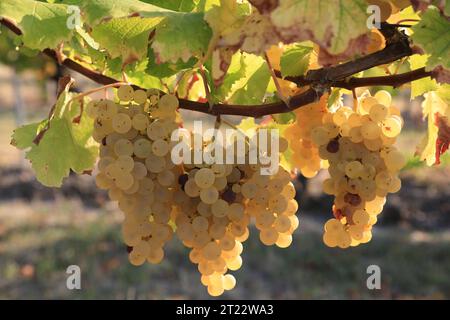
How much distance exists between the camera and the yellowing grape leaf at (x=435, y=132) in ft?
4.52

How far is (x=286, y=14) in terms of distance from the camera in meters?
0.92

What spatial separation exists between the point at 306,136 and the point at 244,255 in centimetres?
392

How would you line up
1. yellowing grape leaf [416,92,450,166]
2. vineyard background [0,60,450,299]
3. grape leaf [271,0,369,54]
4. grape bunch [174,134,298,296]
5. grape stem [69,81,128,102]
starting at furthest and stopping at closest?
vineyard background [0,60,450,299]
yellowing grape leaf [416,92,450,166]
grape stem [69,81,128,102]
grape bunch [174,134,298,296]
grape leaf [271,0,369,54]

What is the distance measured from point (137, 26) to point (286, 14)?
0.30 m

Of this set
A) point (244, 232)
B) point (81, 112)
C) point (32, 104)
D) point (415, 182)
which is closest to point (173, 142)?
point (244, 232)

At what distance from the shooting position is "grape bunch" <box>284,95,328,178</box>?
134 cm

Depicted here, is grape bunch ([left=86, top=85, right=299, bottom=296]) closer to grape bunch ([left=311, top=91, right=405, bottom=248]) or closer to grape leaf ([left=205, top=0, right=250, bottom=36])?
grape bunch ([left=311, top=91, right=405, bottom=248])

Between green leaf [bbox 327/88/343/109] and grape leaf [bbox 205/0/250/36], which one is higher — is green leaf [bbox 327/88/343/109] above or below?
below

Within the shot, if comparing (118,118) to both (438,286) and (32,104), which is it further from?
(32,104)

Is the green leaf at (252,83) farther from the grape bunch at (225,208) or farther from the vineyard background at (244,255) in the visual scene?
the vineyard background at (244,255)

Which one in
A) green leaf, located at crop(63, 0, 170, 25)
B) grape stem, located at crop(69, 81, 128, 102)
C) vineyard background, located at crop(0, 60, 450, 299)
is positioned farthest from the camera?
vineyard background, located at crop(0, 60, 450, 299)

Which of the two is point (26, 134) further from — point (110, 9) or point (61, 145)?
point (110, 9)

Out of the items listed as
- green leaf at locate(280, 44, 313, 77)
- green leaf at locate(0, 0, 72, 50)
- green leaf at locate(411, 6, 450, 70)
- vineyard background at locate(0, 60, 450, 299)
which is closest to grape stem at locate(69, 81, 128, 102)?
green leaf at locate(0, 0, 72, 50)

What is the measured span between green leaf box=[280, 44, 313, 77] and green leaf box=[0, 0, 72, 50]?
42cm
